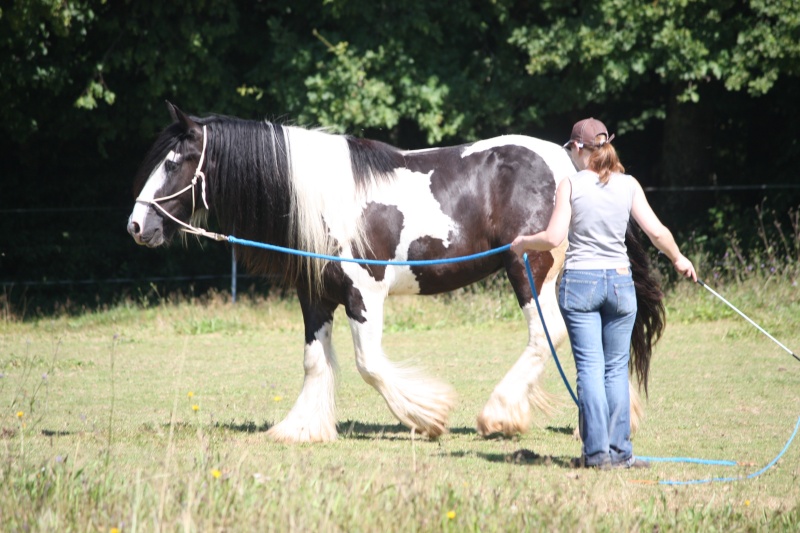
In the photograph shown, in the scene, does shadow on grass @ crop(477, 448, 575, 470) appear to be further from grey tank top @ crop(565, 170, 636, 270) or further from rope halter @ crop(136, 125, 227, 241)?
rope halter @ crop(136, 125, 227, 241)

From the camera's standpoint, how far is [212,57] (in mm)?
14438

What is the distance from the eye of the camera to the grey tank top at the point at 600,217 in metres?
5.29

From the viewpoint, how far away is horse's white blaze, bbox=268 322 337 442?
21.4 feet

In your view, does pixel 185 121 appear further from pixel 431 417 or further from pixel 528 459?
pixel 528 459

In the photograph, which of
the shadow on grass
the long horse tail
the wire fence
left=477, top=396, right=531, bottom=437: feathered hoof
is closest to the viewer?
the shadow on grass

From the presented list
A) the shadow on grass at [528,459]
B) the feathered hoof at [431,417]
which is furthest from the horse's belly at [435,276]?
the shadow on grass at [528,459]

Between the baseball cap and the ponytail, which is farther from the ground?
the baseball cap

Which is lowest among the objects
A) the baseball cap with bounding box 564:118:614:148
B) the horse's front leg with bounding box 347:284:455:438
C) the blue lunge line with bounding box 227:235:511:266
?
the horse's front leg with bounding box 347:284:455:438

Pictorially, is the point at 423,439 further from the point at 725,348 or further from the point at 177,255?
the point at 177,255

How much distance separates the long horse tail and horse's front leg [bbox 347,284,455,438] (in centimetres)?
135

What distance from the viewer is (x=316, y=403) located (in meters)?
6.62

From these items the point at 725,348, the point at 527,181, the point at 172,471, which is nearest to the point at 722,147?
the point at 725,348

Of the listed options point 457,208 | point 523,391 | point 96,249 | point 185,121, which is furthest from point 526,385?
point 96,249

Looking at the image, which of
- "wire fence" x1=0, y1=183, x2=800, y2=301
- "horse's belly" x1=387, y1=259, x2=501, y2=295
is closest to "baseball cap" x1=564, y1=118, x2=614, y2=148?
"horse's belly" x1=387, y1=259, x2=501, y2=295
